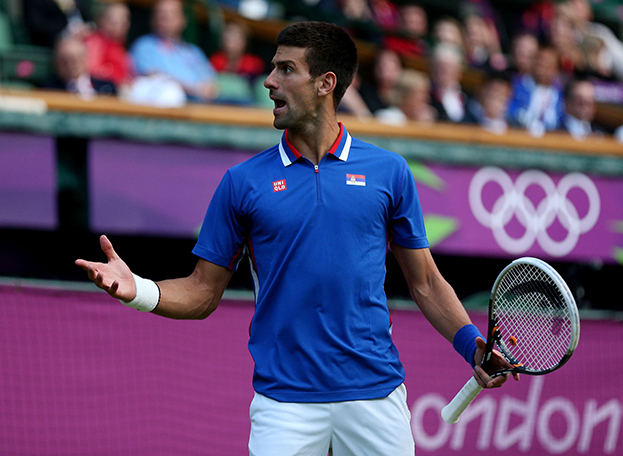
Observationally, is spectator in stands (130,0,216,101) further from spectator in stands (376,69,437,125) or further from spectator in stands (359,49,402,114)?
spectator in stands (376,69,437,125)

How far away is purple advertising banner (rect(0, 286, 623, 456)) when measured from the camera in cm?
553

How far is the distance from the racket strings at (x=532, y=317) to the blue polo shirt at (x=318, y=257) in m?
0.42

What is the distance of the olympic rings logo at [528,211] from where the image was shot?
7027mm

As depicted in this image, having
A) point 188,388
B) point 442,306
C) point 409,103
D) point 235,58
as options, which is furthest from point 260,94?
point 442,306

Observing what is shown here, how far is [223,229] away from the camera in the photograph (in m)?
3.13

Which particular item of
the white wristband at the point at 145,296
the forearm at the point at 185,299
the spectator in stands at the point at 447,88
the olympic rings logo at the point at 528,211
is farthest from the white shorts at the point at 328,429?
the spectator in stands at the point at 447,88

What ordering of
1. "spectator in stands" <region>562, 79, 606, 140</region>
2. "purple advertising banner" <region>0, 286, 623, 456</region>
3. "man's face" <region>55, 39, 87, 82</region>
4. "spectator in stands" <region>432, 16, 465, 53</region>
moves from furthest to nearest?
"spectator in stands" <region>432, 16, 465, 53</region> → "spectator in stands" <region>562, 79, 606, 140</region> → "man's face" <region>55, 39, 87, 82</region> → "purple advertising banner" <region>0, 286, 623, 456</region>

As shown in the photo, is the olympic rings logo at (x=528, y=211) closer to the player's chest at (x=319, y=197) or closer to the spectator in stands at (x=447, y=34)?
the spectator in stands at (x=447, y=34)

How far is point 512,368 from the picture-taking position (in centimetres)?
286

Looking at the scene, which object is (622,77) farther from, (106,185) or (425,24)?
(106,185)

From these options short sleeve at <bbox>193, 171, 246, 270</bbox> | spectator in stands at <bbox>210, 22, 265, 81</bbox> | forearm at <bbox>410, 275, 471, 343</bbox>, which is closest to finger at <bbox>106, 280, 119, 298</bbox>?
short sleeve at <bbox>193, 171, 246, 270</bbox>

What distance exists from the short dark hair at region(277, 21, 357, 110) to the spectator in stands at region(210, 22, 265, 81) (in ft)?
16.4

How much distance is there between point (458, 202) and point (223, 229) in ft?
13.8

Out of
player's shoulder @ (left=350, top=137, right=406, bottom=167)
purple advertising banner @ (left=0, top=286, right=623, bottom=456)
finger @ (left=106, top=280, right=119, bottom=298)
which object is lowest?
purple advertising banner @ (left=0, top=286, right=623, bottom=456)
